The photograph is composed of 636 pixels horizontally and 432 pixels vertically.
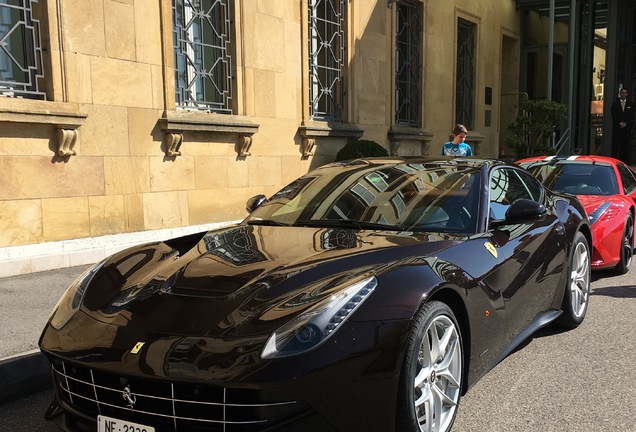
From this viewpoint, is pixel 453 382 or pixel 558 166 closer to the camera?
pixel 453 382

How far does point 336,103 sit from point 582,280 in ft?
25.9

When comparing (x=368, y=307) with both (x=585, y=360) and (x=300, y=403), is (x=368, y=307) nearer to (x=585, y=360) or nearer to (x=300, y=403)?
(x=300, y=403)

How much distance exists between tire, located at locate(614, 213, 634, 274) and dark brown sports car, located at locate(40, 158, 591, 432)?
11.2 feet

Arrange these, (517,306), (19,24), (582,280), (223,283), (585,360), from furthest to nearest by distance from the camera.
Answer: (19,24) → (582,280) → (585,360) → (517,306) → (223,283)

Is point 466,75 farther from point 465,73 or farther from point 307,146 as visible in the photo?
point 307,146

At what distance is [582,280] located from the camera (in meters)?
5.06

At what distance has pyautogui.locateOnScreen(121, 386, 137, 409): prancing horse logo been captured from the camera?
7.88ft

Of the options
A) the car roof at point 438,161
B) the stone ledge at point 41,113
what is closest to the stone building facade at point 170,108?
the stone ledge at point 41,113

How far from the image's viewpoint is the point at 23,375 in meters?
3.84

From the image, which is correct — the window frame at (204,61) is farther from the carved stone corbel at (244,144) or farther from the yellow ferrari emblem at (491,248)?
the yellow ferrari emblem at (491,248)

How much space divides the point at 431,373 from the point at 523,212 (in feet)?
4.53

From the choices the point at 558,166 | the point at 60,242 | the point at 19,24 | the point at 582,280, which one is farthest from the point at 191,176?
the point at 582,280

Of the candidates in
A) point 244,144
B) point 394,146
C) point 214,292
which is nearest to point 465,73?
point 394,146

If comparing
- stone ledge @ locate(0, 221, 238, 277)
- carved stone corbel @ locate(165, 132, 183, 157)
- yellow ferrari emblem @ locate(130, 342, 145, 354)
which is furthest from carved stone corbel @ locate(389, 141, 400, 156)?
yellow ferrari emblem @ locate(130, 342, 145, 354)
